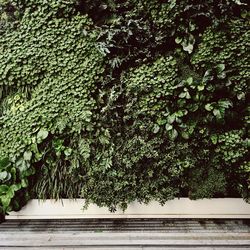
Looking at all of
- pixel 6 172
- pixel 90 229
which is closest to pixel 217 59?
pixel 90 229

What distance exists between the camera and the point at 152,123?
319 cm

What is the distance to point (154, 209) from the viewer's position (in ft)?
10.9

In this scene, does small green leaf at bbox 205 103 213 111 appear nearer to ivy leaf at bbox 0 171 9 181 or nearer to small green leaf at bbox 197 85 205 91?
small green leaf at bbox 197 85 205 91

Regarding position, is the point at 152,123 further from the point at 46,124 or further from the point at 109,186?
the point at 46,124

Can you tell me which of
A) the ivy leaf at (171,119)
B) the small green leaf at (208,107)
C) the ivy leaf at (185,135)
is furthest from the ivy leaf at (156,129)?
the small green leaf at (208,107)

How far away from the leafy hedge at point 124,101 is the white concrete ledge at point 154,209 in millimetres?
106

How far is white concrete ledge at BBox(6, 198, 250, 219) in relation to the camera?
10.8ft

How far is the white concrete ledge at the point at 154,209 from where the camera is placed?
3.30 meters

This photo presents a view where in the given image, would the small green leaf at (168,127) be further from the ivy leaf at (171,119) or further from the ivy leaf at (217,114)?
the ivy leaf at (217,114)

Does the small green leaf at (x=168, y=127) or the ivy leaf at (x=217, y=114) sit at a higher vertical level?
the ivy leaf at (x=217, y=114)

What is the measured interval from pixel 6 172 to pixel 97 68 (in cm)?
159

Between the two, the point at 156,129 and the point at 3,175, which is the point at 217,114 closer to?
the point at 156,129

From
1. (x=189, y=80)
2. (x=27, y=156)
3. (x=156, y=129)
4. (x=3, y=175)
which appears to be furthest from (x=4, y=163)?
(x=189, y=80)

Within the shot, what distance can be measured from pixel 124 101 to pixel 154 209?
4.32ft
